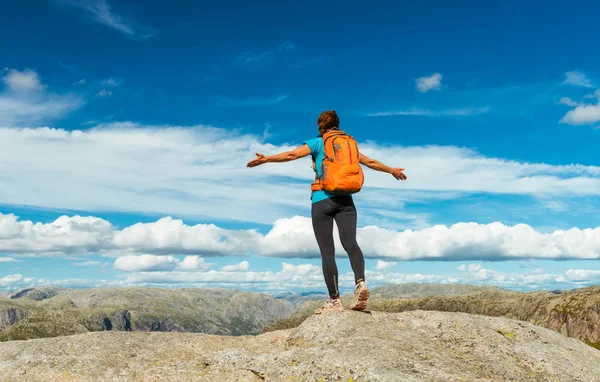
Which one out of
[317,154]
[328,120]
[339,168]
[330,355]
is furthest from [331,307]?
[328,120]

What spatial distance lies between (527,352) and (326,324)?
4.79 meters

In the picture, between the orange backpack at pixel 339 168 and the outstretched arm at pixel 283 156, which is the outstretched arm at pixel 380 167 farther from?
the outstretched arm at pixel 283 156

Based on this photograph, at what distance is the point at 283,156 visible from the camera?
1331 centimetres

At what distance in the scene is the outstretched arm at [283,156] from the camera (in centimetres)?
1316

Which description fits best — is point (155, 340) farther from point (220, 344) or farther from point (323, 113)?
point (323, 113)

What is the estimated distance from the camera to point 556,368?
11375 millimetres

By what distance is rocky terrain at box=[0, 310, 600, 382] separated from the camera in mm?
10156

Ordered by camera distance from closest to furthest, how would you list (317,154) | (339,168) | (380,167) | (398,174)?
(339,168), (317,154), (380,167), (398,174)

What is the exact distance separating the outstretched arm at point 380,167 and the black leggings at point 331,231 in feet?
4.35

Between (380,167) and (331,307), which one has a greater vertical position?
(380,167)

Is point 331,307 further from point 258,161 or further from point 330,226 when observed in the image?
point 258,161

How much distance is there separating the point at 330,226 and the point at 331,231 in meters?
0.15

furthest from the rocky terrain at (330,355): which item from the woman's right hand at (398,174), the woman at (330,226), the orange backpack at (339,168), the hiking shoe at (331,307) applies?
the woman's right hand at (398,174)

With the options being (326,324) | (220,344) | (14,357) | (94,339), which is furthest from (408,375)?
(14,357)
